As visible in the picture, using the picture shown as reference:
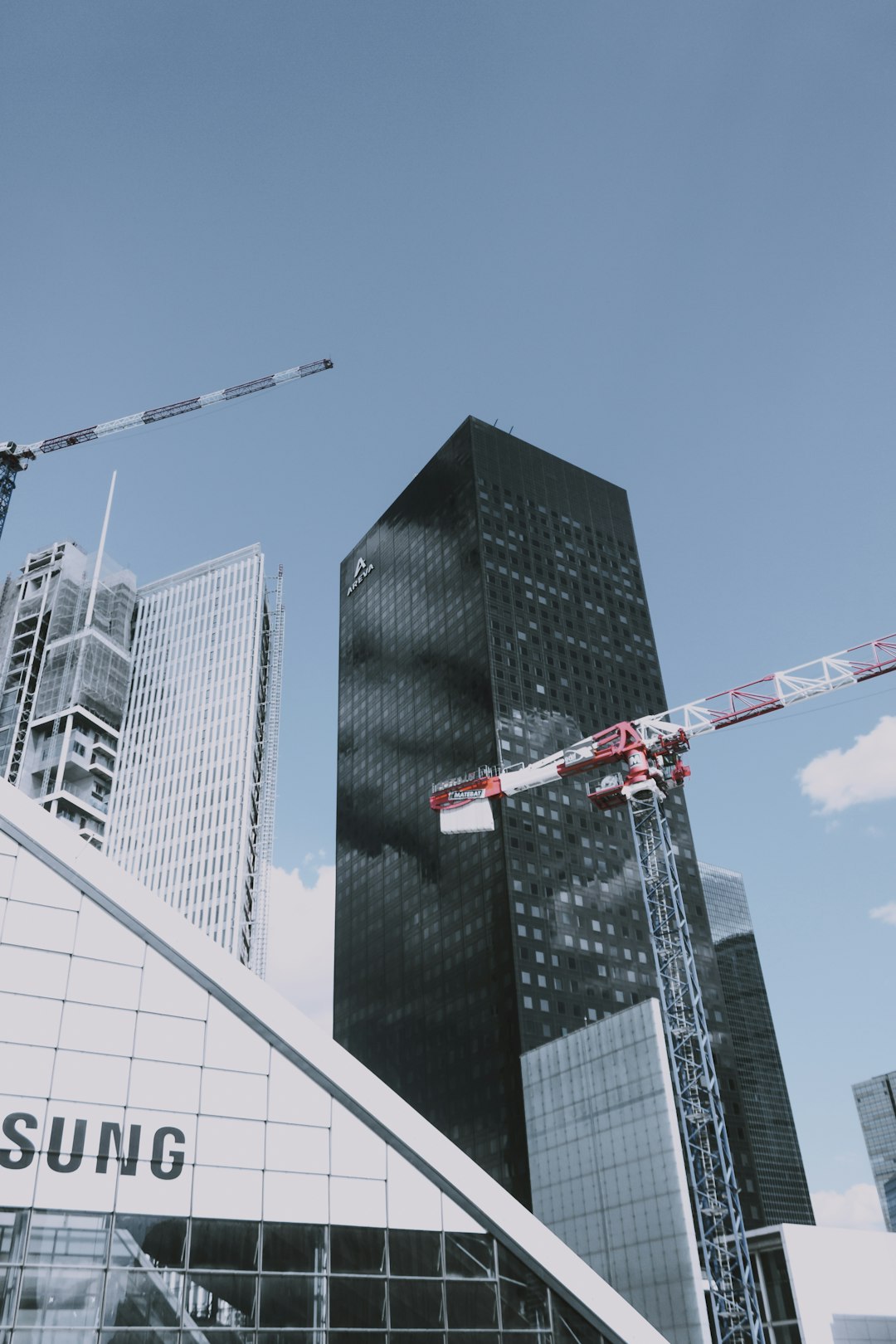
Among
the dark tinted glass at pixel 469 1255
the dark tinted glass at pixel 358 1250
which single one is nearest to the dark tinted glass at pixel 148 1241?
the dark tinted glass at pixel 358 1250

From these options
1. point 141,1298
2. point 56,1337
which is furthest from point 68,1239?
point 141,1298

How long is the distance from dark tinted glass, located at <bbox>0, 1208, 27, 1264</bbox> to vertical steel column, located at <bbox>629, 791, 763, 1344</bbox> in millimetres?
58540

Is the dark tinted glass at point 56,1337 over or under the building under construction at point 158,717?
under

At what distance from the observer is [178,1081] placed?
32031 millimetres

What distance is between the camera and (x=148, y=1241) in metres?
29.2

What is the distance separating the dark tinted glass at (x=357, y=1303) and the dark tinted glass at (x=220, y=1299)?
2.34 meters

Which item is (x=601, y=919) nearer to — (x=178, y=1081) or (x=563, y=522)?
(x=563, y=522)

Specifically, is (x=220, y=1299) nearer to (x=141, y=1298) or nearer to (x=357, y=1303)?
(x=141, y=1298)

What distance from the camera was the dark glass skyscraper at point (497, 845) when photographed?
14225 cm

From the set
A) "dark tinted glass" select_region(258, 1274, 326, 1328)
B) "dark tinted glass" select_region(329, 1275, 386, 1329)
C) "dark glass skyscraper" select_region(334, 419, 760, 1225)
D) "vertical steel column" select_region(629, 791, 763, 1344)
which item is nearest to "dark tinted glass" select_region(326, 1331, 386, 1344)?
"dark tinted glass" select_region(329, 1275, 386, 1329)

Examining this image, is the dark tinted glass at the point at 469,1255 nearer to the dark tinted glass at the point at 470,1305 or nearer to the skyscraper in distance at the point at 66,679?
the dark tinted glass at the point at 470,1305

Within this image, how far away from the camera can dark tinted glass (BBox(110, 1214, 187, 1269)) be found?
28812mm

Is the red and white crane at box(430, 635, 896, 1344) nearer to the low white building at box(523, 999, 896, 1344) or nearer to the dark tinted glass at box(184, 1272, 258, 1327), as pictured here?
the low white building at box(523, 999, 896, 1344)

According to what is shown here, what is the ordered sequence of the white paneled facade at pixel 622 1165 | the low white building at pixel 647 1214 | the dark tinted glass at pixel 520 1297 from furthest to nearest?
1. the white paneled facade at pixel 622 1165
2. the low white building at pixel 647 1214
3. the dark tinted glass at pixel 520 1297
